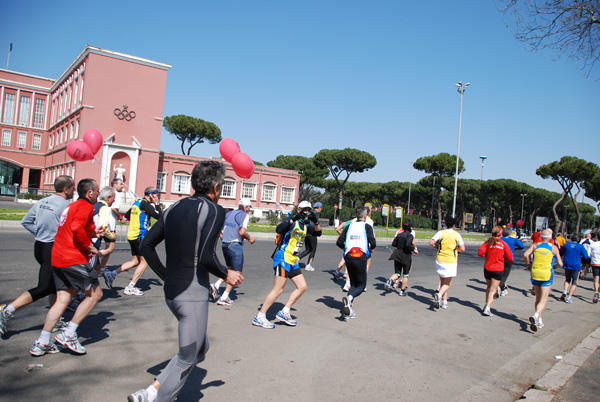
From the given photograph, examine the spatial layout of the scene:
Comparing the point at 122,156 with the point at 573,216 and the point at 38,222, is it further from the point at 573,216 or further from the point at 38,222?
the point at 573,216

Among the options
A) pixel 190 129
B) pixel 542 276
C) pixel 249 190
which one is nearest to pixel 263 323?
pixel 542 276

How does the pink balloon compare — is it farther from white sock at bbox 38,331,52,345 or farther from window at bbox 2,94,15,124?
window at bbox 2,94,15,124

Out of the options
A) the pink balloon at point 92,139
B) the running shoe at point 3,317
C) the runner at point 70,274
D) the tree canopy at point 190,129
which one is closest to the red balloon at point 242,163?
the runner at point 70,274

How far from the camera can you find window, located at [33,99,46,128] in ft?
179

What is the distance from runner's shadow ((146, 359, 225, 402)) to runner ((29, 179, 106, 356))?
33.0 inches

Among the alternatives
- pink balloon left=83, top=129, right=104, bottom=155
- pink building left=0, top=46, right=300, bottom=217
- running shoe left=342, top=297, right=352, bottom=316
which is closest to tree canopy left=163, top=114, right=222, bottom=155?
pink building left=0, top=46, right=300, bottom=217

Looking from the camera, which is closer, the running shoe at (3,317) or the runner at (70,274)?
the runner at (70,274)

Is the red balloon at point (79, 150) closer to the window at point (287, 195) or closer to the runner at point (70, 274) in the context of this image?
the runner at point (70, 274)

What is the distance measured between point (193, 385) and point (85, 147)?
1017cm

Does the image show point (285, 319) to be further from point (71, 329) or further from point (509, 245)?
point (509, 245)

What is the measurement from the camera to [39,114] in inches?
2157

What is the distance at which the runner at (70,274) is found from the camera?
4176 mm

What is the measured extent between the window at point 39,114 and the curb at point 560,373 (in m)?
62.4

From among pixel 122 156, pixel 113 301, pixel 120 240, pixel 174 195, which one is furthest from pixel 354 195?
pixel 113 301
